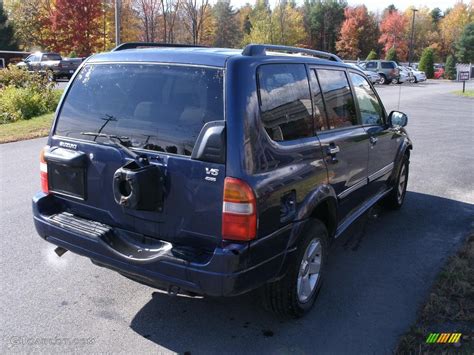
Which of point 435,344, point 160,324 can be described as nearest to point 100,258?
point 160,324

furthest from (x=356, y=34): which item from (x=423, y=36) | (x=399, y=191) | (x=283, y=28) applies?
(x=399, y=191)

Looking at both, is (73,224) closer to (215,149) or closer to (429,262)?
(215,149)

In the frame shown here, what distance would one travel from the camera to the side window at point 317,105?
3.68 metres

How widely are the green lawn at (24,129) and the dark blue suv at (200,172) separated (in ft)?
25.4

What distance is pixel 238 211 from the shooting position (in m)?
2.81

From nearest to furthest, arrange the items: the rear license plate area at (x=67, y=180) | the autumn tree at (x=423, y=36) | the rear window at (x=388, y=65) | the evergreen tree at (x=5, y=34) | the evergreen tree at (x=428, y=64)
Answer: the rear license plate area at (x=67, y=180), the rear window at (x=388, y=65), the evergreen tree at (x=5, y=34), the evergreen tree at (x=428, y=64), the autumn tree at (x=423, y=36)

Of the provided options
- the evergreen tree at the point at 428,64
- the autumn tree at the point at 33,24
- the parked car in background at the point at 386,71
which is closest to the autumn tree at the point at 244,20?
the evergreen tree at the point at 428,64

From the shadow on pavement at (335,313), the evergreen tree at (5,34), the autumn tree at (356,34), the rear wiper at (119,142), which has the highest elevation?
the autumn tree at (356,34)

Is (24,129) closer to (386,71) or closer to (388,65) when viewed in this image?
(386,71)

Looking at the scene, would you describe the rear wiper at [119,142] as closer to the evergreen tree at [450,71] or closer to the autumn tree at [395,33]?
the evergreen tree at [450,71]

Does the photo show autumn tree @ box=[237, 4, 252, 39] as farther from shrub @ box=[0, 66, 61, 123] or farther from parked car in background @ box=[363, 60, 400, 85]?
shrub @ box=[0, 66, 61, 123]

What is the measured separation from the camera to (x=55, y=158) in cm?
346

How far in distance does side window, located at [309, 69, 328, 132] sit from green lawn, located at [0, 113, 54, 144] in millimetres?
8427

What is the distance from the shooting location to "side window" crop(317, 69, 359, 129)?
155 inches
